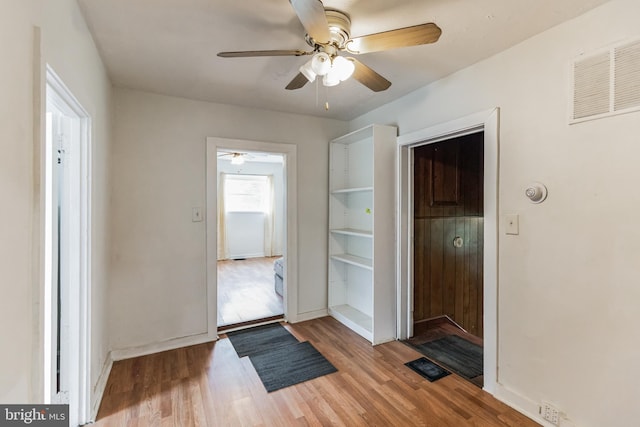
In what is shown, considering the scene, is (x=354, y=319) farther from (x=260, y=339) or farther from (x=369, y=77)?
(x=369, y=77)

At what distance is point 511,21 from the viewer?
1.62 m

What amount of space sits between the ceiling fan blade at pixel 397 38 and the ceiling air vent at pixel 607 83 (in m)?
0.83

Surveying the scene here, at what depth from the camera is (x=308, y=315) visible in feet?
11.0

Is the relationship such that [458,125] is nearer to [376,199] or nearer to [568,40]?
[568,40]

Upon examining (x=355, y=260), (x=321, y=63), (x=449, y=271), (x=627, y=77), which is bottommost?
(x=449, y=271)

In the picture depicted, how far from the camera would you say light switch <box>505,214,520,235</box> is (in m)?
1.88

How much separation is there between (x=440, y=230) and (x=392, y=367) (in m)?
1.54

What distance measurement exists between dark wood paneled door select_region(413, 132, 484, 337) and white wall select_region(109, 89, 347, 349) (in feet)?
6.12

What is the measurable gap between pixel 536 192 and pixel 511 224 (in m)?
0.26

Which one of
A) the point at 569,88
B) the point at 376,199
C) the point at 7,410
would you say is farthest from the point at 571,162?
the point at 7,410

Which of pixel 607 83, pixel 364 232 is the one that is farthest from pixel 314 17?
pixel 364 232

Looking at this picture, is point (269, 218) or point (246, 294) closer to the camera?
point (246, 294)

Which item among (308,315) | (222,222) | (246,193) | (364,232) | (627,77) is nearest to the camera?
(627,77)

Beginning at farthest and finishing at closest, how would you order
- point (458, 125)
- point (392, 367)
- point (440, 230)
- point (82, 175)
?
point (440, 230), point (392, 367), point (458, 125), point (82, 175)
